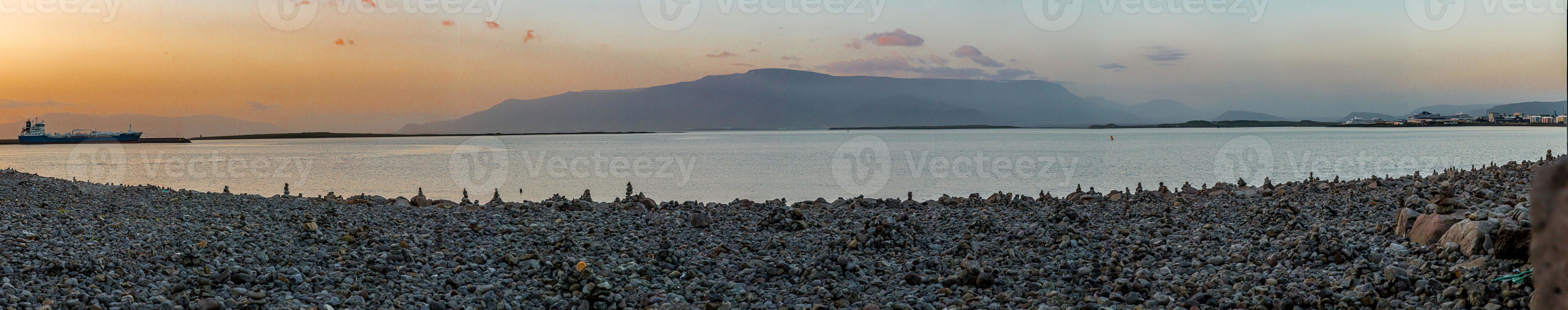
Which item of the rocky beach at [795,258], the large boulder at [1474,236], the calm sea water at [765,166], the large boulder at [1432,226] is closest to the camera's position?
the large boulder at [1474,236]

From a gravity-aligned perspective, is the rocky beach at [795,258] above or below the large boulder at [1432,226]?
below

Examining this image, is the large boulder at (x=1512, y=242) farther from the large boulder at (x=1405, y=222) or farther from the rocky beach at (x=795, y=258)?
the large boulder at (x=1405, y=222)

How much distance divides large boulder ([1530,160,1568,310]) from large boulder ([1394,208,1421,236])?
30.2 ft

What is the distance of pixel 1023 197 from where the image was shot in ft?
59.0

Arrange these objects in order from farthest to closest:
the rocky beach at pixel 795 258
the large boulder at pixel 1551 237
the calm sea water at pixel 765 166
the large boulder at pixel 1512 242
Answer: the calm sea water at pixel 765 166, the rocky beach at pixel 795 258, the large boulder at pixel 1512 242, the large boulder at pixel 1551 237

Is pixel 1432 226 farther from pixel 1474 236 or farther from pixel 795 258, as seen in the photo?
pixel 795 258

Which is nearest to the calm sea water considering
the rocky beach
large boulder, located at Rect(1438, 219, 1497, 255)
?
the rocky beach

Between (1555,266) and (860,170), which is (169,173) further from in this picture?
(1555,266)

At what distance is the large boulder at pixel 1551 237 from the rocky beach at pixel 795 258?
6.04m

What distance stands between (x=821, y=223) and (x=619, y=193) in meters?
20.7

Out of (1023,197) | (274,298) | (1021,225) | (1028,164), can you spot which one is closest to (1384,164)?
(1028,164)

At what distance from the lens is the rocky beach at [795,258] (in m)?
7.53

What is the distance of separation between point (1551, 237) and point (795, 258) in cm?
877

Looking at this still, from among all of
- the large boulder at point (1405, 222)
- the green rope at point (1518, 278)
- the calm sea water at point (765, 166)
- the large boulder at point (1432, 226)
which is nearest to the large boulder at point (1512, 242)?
the green rope at point (1518, 278)
